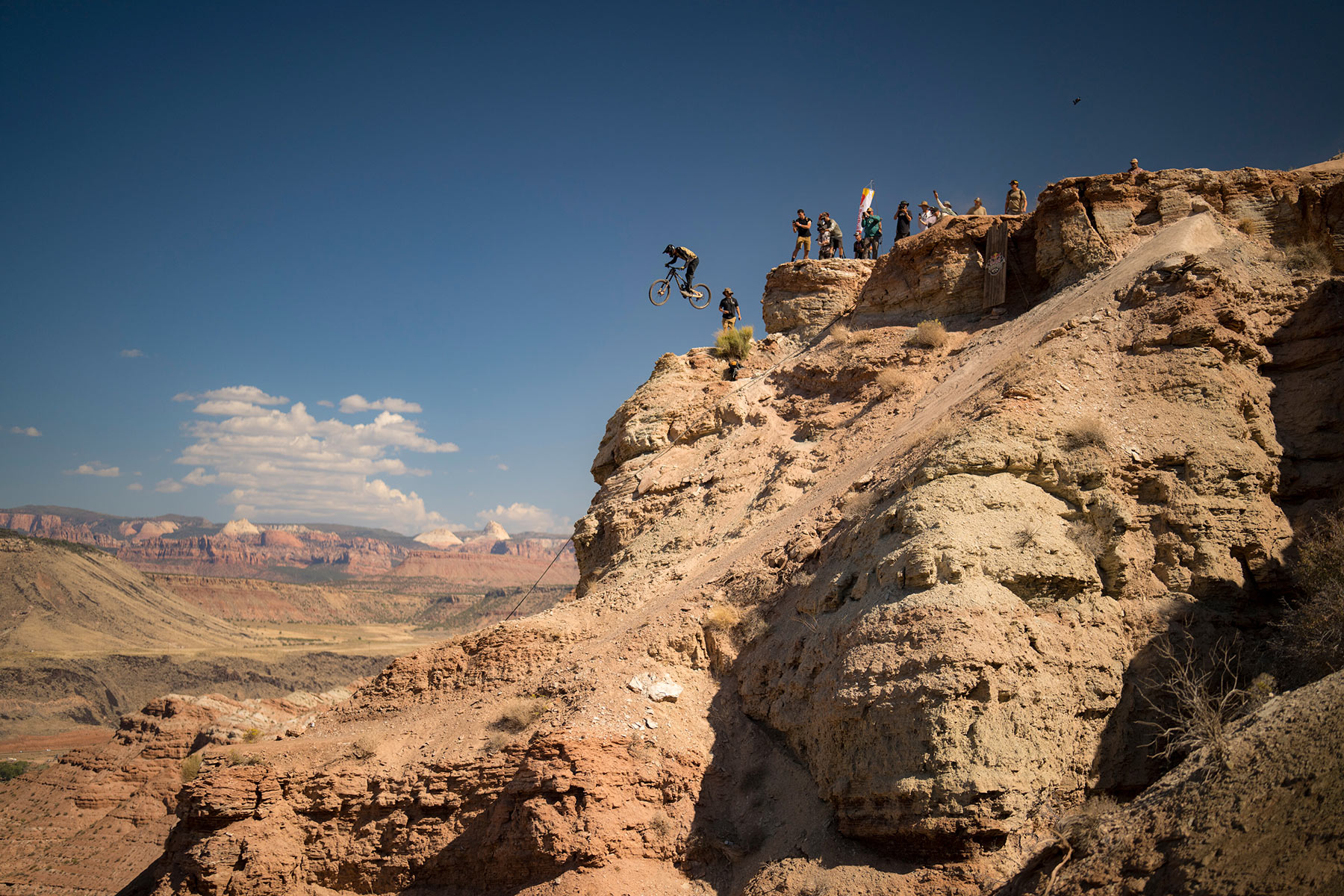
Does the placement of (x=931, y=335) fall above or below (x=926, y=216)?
below

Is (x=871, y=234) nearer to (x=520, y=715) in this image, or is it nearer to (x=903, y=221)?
(x=903, y=221)

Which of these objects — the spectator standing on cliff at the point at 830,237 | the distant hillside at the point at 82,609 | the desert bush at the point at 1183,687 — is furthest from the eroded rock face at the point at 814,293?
the distant hillside at the point at 82,609

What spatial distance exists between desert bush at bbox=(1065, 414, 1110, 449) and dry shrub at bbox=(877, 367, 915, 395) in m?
5.33

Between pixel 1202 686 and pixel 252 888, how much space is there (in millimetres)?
11013

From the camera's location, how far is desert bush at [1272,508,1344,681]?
7.08m

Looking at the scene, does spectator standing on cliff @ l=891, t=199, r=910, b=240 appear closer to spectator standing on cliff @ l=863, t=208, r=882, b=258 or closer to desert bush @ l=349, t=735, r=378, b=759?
spectator standing on cliff @ l=863, t=208, r=882, b=258

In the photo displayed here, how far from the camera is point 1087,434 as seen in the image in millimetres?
9586

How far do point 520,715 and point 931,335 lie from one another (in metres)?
10.8

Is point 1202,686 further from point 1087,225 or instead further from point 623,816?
point 1087,225

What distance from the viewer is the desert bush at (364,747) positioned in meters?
10.8

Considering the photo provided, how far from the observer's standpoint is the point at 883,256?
18141 mm

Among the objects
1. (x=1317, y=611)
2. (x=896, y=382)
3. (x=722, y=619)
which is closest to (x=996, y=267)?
(x=896, y=382)

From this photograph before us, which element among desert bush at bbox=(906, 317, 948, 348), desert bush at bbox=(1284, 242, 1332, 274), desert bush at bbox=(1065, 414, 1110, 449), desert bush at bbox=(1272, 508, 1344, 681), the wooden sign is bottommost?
desert bush at bbox=(1272, 508, 1344, 681)

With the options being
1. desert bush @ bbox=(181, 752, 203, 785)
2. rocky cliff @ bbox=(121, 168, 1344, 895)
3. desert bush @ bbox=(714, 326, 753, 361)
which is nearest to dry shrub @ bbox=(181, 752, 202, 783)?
desert bush @ bbox=(181, 752, 203, 785)
